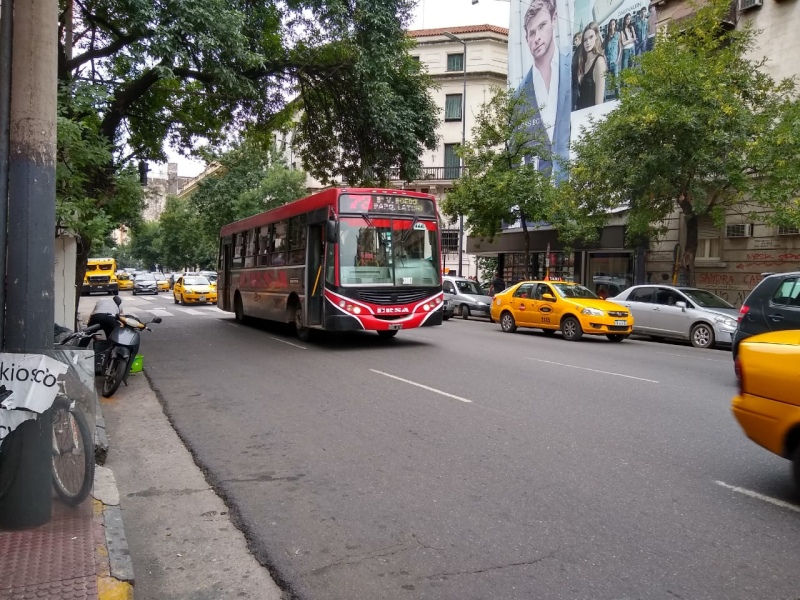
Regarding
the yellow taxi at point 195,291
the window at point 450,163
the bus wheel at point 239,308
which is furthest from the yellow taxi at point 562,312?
the window at point 450,163

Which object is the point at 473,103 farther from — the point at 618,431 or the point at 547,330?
the point at 618,431

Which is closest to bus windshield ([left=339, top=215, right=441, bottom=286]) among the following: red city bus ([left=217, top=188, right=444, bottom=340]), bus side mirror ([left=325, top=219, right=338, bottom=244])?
red city bus ([left=217, top=188, right=444, bottom=340])

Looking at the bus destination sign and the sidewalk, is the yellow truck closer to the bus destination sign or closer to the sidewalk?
the bus destination sign

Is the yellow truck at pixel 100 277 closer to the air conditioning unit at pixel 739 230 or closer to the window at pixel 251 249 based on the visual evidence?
the window at pixel 251 249

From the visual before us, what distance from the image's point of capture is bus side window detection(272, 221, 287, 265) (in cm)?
1567

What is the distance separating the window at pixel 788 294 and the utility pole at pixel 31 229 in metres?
9.28

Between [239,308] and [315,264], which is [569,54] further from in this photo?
[315,264]

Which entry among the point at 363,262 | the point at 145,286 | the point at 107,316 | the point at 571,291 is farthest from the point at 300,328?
the point at 145,286

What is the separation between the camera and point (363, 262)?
13.2 m

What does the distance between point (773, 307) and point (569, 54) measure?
74.3 feet

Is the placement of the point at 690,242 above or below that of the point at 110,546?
above

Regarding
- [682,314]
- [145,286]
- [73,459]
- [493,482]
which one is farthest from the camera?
[145,286]

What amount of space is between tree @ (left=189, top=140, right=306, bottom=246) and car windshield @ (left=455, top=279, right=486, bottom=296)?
20995 mm

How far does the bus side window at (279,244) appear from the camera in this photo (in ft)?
51.4
